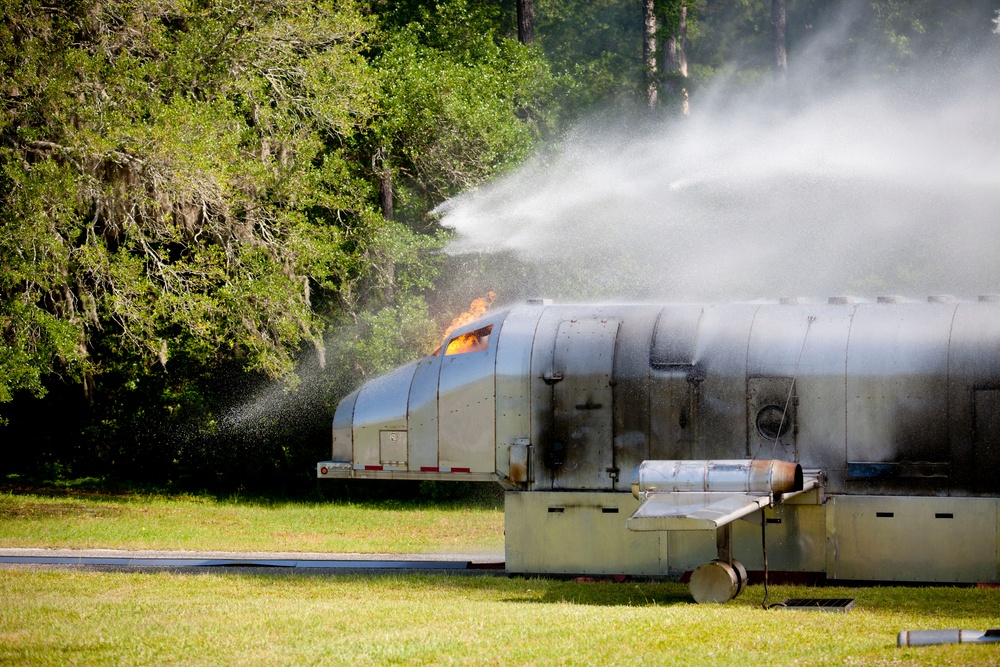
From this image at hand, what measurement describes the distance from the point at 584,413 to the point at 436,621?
4.82m

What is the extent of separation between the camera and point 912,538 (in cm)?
1689

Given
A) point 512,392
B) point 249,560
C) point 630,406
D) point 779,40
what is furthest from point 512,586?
point 779,40

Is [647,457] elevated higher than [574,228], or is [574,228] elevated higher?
[574,228]

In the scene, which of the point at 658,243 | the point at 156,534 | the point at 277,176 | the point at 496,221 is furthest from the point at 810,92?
the point at 156,534

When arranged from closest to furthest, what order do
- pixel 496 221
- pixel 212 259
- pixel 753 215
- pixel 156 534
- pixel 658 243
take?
pixel 156 534, pixel 212 259, pixel 496 221, pixel 658 243, pixel 753 215

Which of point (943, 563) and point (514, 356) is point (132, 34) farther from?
point (943, 563)

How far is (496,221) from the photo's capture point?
31891 mm

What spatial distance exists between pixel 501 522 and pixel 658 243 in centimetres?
979

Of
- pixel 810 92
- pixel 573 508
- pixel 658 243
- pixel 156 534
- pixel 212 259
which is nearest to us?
pixel 573 508

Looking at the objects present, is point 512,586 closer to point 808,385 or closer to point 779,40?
point 808,385

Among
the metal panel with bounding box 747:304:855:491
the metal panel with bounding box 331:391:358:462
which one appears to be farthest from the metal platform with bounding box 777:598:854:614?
the metal panel with bounding box 331:391:358:462

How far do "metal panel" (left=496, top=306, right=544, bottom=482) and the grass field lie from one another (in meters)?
1.97

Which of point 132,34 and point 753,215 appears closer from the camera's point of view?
point 132,34

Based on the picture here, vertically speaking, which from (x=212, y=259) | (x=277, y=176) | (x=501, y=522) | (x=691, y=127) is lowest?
(x=501, y=522)
